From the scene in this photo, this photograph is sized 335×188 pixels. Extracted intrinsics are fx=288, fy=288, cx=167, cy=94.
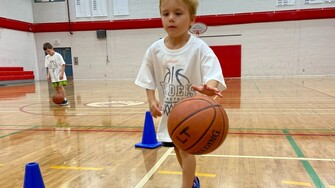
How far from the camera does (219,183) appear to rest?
2.25 m

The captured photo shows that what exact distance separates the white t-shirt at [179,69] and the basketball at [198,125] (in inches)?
9.6

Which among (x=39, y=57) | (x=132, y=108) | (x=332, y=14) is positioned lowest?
(x=132, y=108)

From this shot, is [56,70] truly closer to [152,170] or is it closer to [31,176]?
[152,170]

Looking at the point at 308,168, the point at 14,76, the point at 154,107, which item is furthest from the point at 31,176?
the point at 14,76

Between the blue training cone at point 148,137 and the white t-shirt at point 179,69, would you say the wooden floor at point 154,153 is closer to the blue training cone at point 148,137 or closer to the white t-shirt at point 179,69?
the blue training cone at point 148,137

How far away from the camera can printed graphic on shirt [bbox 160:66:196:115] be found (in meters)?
1.95

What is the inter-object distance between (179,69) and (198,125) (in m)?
0.48

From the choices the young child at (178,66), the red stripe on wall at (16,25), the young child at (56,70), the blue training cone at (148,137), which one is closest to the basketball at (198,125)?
the young child at (178,66)

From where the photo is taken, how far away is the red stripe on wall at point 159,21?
14734mm

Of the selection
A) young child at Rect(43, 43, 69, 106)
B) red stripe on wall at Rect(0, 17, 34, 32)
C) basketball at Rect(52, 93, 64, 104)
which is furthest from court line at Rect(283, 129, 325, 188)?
red stripe on wall at Rect(0, 17, 34, 32)

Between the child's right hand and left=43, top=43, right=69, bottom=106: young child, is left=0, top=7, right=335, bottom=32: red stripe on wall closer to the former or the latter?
left=43, top=43, right=69, bottom=106: young child

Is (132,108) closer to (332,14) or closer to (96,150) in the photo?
(96,150)

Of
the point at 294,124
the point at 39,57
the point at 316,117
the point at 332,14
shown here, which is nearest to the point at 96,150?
the point at 294,124

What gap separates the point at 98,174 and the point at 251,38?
1444 cm
